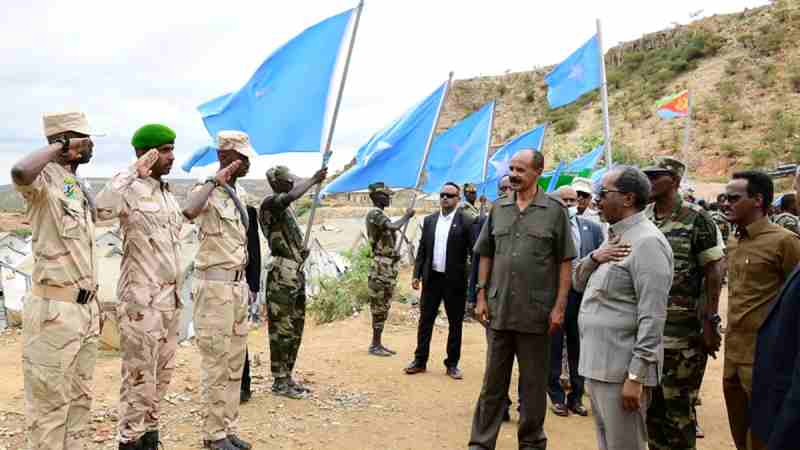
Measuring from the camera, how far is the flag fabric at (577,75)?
743cm

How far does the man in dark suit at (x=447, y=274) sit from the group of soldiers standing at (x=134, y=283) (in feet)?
6.35

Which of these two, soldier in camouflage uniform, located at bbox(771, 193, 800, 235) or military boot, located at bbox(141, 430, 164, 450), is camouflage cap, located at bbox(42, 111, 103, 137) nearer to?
military boot, located at bbox(141, 430, 164, 450)

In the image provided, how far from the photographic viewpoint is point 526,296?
400 cm

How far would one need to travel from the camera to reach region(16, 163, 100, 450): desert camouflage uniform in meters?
3.16

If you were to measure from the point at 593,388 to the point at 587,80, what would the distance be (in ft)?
17.2

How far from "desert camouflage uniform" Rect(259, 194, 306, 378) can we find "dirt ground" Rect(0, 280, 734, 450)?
431 millimetres

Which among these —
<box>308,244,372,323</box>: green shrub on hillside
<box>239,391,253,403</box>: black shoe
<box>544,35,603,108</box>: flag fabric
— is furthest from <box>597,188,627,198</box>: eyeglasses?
<box>308,244,372,323</box>: green shrub on hillside

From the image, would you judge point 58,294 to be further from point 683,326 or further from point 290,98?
point 683,326

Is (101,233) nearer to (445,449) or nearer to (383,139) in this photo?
(383,139)

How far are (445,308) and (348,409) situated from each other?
1.58 metres

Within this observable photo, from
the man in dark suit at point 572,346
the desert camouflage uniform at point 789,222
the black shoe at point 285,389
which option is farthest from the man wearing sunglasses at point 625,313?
the desert camouflage uniform at point 789,222

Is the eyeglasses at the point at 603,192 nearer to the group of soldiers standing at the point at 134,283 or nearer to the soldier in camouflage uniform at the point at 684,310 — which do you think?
the soldier in camouflage uniform at the point at 684,310

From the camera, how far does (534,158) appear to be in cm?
407

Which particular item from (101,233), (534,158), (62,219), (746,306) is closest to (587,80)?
(534,158)
